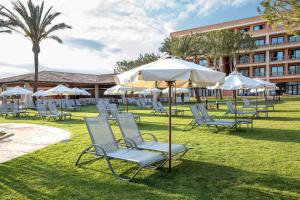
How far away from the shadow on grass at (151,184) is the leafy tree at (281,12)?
569 cm

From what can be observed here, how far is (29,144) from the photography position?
28.8 ft

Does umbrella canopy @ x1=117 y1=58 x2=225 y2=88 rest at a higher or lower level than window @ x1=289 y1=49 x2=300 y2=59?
lower

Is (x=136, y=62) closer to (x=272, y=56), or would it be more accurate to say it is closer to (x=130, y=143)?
(x=272, y=56)

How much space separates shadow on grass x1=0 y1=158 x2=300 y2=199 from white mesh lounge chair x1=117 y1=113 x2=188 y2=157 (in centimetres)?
43

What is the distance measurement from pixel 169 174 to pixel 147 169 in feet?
1.77

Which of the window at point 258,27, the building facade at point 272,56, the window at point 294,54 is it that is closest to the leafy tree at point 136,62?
the building facade at point 272,56

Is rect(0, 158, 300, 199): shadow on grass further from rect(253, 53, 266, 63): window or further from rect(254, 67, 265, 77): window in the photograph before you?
rect(253, 53, 266, 63): window

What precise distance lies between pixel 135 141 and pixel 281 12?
6.87 meters

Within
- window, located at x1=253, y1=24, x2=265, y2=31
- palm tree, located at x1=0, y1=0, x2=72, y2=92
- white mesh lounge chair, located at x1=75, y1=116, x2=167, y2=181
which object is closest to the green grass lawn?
white mesh lounge chair, located at x1=75, y1=116, x2=167, y2=181

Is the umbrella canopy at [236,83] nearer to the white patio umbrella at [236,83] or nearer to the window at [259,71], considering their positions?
the white patio umbrella at [236,83]

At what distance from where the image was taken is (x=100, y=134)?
5.98m

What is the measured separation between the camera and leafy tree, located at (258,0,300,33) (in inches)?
334

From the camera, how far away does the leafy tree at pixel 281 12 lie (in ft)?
27.8

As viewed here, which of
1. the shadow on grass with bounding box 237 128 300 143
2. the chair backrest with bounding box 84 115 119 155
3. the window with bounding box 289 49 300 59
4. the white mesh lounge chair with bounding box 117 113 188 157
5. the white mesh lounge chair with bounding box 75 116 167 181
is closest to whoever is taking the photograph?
the white mesh lounge chair with bounding box 75 116 167 181
